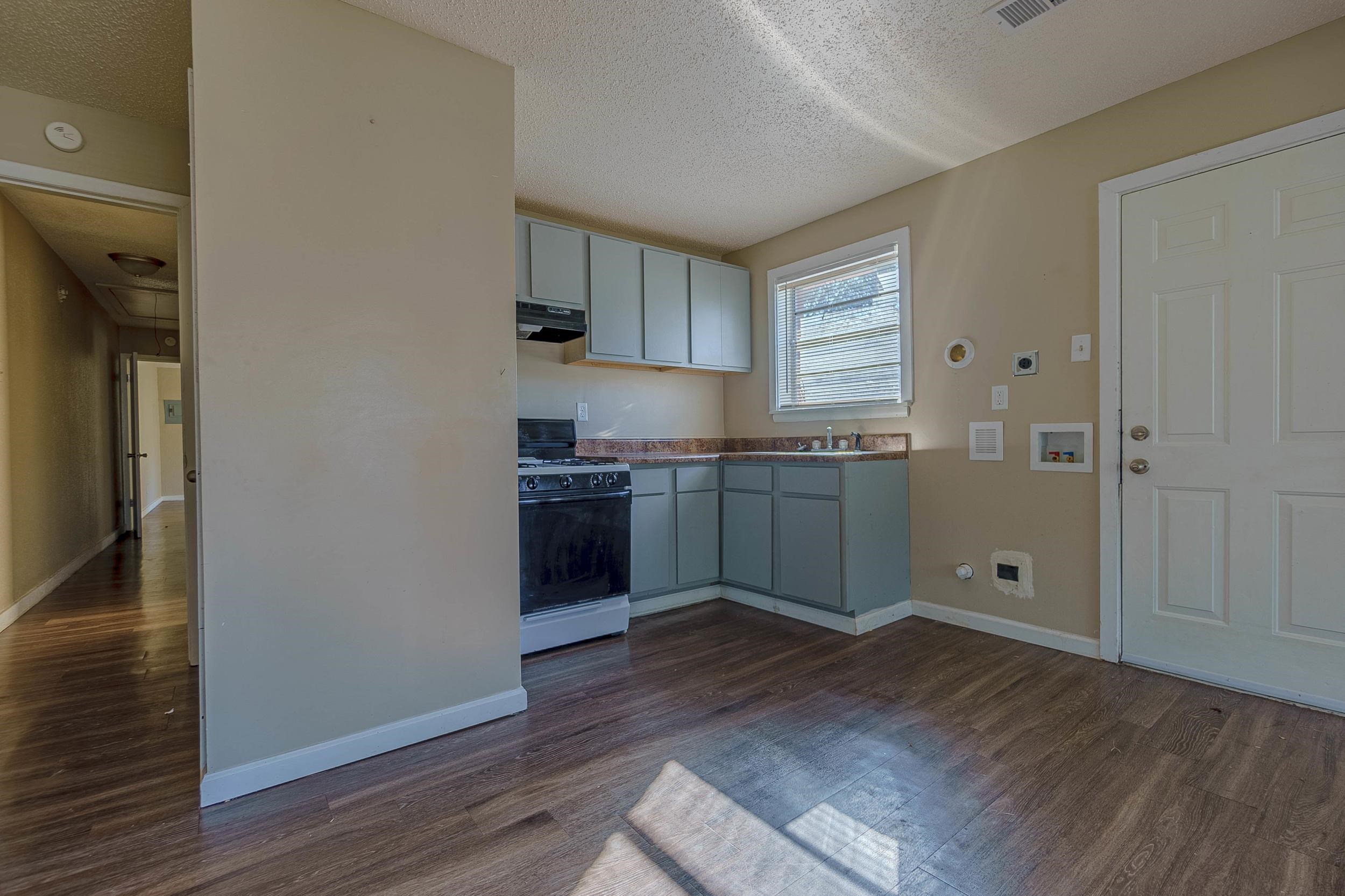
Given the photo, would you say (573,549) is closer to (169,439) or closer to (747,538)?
(747,538)

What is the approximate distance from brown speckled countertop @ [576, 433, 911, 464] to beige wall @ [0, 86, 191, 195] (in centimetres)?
242

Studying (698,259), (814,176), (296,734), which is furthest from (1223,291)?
(296,734)

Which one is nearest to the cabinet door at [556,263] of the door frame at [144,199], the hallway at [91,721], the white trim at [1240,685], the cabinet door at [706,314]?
the cabinet door at [706,314]

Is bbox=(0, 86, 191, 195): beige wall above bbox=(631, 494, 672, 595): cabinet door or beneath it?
above

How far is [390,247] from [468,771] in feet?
5.74

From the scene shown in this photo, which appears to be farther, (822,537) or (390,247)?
(822,537)

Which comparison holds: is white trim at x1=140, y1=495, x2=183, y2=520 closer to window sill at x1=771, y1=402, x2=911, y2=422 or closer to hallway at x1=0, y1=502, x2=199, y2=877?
hallway at x1=0, y1=502, x2=199, y2=877

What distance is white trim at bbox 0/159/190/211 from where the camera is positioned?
7.52 feet

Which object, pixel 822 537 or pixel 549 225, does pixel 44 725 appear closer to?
pixel 549 225

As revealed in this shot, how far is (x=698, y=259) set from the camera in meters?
4.10

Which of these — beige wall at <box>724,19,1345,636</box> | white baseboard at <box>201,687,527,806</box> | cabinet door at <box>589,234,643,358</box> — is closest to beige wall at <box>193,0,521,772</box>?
white baseboard at <box>201,687,527,806</box>

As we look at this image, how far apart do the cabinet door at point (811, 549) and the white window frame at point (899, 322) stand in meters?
0.80

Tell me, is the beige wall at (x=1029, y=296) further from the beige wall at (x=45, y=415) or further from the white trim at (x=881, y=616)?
the beige wall at (x=45, y=415)

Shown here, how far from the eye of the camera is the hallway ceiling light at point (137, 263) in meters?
4.38
